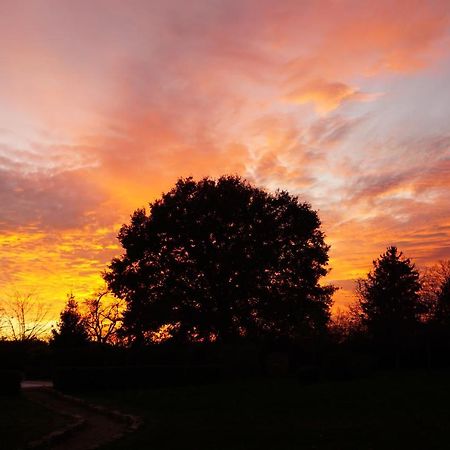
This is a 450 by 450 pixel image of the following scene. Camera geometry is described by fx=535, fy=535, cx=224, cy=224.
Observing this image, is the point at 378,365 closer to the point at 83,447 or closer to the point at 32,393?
the point at 32,393

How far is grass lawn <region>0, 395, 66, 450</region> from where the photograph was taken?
13431 mm

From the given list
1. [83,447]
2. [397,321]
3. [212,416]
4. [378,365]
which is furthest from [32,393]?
[397,321]

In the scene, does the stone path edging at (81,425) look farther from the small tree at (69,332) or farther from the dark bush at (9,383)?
the small tree at (69,332)

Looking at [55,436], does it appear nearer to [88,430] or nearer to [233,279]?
[88,430]

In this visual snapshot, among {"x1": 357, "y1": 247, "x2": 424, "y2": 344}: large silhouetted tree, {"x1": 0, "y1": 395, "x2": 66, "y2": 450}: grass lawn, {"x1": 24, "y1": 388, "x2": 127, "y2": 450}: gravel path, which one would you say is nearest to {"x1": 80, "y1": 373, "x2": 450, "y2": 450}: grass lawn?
{"x1": 24, "y1": 388, "x2": 127, "y2": 450}: gravel path

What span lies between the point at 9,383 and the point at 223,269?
1867 centimetres

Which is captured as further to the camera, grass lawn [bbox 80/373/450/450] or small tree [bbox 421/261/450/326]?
small tree [bbox 421/261/450/326]

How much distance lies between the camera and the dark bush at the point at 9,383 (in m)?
28.6

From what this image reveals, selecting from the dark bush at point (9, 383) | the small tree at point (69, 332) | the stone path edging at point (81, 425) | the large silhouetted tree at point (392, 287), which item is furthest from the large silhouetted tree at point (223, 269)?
the large silhouetted tree at point (392, 287)

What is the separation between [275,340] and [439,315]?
2281 centimetres

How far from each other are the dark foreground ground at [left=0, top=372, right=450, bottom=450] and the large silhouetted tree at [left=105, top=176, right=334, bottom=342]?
14828mm

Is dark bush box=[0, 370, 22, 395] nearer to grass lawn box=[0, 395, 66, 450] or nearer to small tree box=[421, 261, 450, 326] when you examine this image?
grass lawn box=[0, 395, 66, 450]

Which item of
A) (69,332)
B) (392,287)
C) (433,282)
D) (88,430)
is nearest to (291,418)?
(88,430)

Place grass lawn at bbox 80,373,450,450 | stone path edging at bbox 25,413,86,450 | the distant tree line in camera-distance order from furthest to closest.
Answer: the distant tree line < stone path edging at bbox 25,413,86,450 < grass lawn at bbox 80,373,450,450
